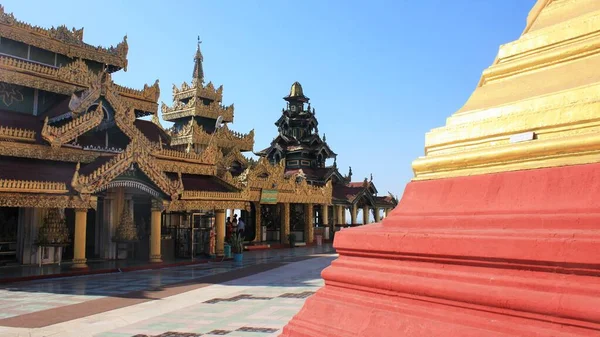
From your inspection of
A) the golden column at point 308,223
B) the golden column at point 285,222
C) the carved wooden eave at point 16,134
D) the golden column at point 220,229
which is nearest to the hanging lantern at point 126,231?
the golden column at point 220,229

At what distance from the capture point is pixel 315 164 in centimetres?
3866

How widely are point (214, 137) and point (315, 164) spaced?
12.6 m

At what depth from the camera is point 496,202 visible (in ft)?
10.7

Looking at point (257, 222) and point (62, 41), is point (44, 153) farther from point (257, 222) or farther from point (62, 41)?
point (257, 222)

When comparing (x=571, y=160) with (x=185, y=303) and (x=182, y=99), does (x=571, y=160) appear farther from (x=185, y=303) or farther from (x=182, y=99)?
(x=182, y=99)

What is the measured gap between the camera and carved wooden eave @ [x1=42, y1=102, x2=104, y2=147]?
52.8 feet

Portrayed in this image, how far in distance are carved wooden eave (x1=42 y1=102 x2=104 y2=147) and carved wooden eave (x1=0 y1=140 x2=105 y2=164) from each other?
338 millimetres

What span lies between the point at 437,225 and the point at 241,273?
1286 centimetres

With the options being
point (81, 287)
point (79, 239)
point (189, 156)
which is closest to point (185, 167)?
point (189, 156)

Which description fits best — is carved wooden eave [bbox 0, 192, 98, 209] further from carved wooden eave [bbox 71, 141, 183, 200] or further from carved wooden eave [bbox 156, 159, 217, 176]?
carved wooden eave [bbox 156, 159, 217, 176]

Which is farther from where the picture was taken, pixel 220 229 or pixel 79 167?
pixel 220 229

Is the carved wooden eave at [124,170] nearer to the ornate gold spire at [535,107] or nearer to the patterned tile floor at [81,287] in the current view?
the patterned tile floor at [81,287]

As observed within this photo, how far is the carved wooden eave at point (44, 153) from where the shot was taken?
15398 millimetres

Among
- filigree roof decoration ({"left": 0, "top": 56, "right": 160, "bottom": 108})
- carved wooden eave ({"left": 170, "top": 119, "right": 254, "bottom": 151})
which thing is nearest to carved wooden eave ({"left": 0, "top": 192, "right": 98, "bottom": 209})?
filigree roof decoration ({"left": 0, "top": 56, "right": 160, "bottom": 108})
